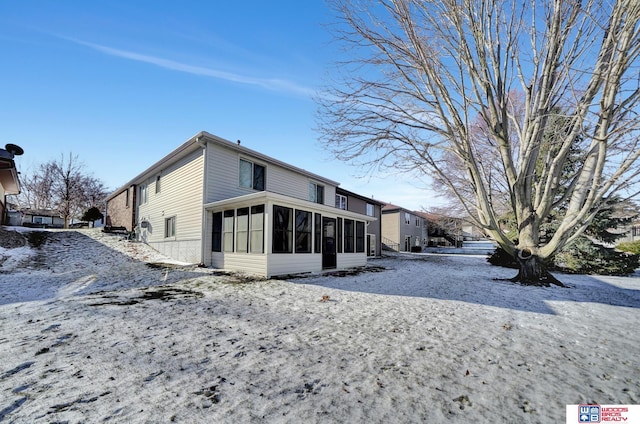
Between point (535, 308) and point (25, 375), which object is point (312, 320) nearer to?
point (25, 375)

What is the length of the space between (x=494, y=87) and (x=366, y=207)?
52.1 feet

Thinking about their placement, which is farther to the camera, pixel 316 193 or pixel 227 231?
pixel 316 193

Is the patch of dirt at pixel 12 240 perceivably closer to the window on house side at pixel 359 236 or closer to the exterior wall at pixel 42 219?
the window on house side at pixel 359 236

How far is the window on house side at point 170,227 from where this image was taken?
43.2 ft

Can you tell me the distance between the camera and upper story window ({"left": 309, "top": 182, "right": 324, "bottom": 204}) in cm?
1619

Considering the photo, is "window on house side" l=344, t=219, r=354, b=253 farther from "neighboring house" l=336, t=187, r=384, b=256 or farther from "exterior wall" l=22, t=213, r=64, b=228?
"exterior wall" l=22, t=213, r=64, b=228

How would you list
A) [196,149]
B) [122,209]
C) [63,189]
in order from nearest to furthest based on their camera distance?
1. [196,149]
2. [122,209]
3. [63,189]

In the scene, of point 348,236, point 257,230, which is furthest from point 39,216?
point 348,236

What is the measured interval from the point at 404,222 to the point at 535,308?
84.3 ft

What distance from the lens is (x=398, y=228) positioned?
2995cm

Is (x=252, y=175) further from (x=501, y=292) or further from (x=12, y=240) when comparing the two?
(x=12, y=240)

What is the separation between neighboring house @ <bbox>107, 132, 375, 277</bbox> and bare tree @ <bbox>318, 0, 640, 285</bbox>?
3416mm

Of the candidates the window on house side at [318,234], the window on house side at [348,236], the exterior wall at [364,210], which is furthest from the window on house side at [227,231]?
the exterior wall at [364,210]

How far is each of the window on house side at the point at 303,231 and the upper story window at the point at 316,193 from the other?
5079 millimetres
